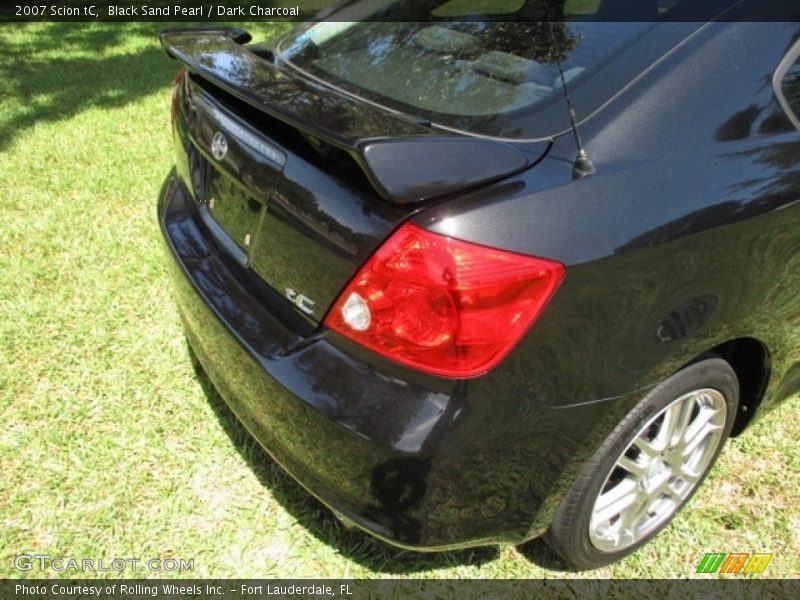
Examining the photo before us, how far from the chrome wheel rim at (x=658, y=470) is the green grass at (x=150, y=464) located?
0.13 meters

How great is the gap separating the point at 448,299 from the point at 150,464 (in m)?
1.42

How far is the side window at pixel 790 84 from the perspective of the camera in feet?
5.52

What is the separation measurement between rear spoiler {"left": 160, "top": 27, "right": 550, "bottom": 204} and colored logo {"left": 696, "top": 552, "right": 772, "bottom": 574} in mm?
1411

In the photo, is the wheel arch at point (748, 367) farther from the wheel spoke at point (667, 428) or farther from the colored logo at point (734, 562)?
the colored logo at point (734, 562)

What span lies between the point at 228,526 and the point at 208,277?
79cm

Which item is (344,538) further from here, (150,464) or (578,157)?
(578,157)

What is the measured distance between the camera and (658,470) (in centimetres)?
200

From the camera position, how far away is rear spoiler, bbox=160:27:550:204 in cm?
137

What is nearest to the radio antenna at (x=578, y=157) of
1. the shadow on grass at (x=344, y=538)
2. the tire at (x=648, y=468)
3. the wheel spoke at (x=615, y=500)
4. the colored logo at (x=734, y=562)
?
the tire at (x=648, y=468)

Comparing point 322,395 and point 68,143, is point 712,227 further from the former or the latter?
point 68,143

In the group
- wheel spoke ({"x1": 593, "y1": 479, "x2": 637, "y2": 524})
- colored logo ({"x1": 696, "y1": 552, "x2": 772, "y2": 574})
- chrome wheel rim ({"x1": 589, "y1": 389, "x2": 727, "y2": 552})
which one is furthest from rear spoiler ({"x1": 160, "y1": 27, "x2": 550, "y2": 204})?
colored logo ({"x1": 696, "y1": 552, "x2": 772, "y2": 574})

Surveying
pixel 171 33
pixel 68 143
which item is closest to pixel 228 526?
pixel 171 33

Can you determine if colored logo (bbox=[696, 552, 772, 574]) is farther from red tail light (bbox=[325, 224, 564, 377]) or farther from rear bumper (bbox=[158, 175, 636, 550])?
red tail light (bbox=[325, 224, 564, 377])

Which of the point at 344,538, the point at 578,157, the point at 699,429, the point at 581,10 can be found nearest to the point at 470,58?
the point at 581,10
